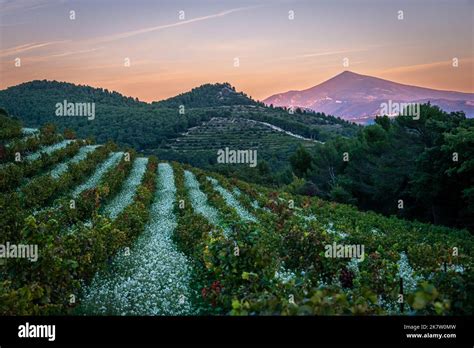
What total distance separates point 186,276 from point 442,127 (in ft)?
63.3

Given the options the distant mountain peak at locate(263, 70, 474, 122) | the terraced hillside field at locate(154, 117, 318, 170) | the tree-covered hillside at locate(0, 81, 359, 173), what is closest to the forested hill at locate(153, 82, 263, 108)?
the tree-covered hillside at locate(0, 81, 359, 173)

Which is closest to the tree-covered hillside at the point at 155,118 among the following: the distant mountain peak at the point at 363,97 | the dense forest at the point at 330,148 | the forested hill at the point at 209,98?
the forested hill at the point at 209,98

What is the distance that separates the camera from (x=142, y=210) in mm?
15391

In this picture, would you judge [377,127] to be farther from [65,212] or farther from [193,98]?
[193,98]

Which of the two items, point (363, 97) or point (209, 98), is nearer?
point (363, 97)

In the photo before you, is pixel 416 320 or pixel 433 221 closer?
pixel 416 320

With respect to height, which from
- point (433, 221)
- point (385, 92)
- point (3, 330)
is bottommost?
point (433, 221)

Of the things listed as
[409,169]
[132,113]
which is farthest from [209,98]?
[409,169]

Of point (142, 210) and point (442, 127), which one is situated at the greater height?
point (442, 127)

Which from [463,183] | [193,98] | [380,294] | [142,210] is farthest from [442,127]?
[193,98]

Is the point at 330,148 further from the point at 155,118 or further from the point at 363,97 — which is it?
the point at 155,118

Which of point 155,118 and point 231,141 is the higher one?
point 155,118

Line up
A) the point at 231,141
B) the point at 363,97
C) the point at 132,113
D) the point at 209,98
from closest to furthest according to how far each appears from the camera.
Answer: the point at 363,97, the point at 132,113, the point at 231,141, the point at 209,98

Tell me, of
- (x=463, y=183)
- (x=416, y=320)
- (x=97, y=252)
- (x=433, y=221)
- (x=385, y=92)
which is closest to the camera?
(x=416, y=320)
